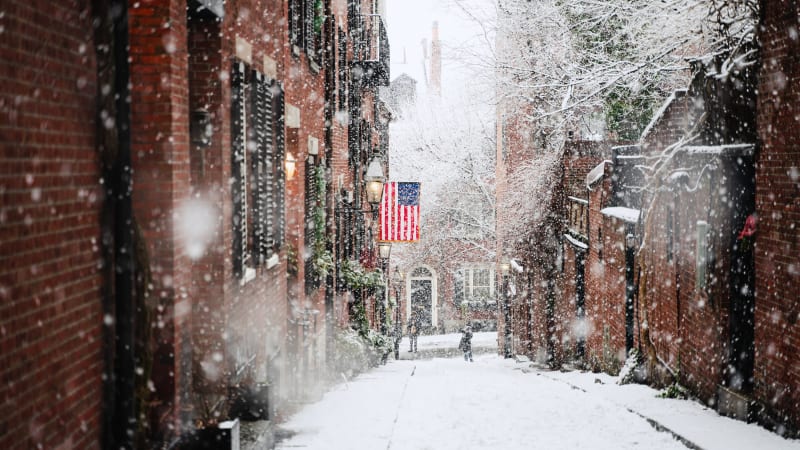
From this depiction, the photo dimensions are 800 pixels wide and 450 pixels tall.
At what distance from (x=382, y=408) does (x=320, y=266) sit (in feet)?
14.5

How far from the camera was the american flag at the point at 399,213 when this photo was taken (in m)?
21.9

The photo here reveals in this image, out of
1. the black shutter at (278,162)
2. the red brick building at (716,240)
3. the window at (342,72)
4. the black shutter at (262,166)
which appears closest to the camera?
the red brick building at (716,240)

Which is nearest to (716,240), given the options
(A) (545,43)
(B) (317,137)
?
(B) (317,137)

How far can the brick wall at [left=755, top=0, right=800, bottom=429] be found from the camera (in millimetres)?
7480

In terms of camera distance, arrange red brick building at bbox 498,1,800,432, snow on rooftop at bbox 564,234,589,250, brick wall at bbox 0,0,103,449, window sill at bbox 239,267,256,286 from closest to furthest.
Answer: brick wall at bbox 0,0,103,449 < red brick building at bbox 498,1,800,432 < window sill at bbox 239,267,256,286 < snow on rooftop at bbox 564,234,589,250

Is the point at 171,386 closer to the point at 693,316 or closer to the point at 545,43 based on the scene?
the point at 693,316

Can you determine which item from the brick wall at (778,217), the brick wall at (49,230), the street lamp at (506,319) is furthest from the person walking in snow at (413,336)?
the brick wall at (49,230)

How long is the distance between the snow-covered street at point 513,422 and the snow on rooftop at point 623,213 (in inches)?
116

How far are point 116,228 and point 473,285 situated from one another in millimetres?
40110

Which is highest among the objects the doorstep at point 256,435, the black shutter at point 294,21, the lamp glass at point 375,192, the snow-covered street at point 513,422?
the black shutter at point 294,21

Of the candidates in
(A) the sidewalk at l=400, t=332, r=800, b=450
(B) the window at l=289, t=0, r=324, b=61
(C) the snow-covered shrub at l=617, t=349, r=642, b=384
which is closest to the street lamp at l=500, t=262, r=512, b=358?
(A) the sidewalk at l=400, t=332, r=800, b=450

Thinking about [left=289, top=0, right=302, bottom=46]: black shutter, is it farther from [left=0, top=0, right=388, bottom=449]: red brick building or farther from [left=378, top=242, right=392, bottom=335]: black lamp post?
[left=378, top=242, right=392, bottom=335]: black lamp post

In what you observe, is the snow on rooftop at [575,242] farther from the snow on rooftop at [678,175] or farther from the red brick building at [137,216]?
the red brick building at [137,216]

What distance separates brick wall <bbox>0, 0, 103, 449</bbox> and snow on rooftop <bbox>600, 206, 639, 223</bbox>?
412 inches
